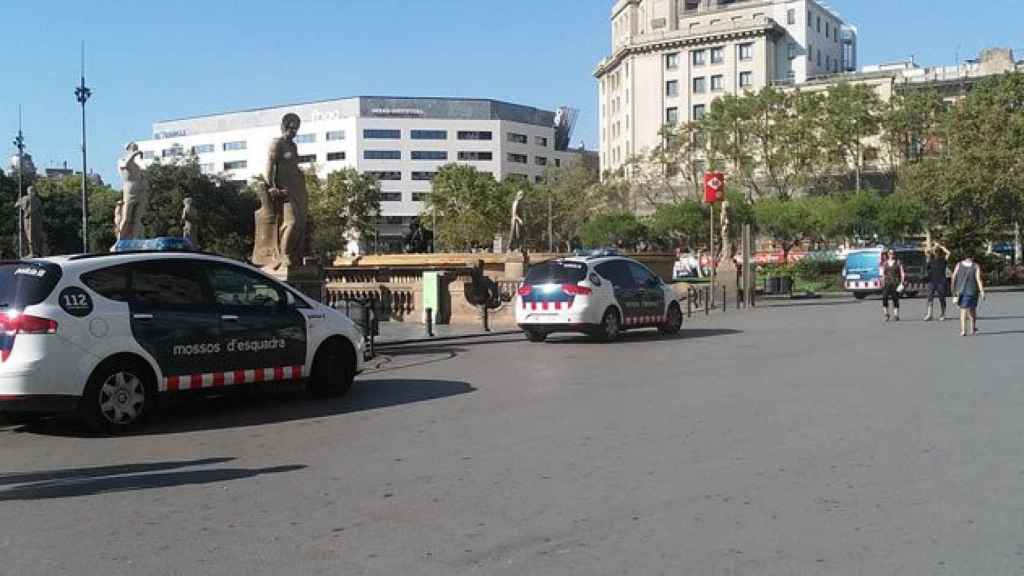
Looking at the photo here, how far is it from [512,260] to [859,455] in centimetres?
2555

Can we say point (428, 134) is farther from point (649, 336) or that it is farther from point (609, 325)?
point (609, 325)

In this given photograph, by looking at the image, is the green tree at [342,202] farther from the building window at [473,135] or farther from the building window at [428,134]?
the building window at [473,135]

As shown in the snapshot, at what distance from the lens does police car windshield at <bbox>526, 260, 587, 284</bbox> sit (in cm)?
1842

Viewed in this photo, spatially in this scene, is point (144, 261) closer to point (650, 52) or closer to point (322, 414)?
point (322, 414)

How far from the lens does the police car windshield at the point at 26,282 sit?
868cm

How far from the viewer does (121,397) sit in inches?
360

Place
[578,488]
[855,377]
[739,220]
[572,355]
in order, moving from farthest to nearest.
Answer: [739,220] → [572,355] → [855,377] → [578,488]

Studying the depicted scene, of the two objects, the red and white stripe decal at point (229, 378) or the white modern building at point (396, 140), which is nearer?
the red and white stripe decal at point (229, 378)

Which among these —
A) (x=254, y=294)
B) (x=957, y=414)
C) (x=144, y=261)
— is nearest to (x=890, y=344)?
(x=957, y=414)

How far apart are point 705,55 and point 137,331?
9533cm

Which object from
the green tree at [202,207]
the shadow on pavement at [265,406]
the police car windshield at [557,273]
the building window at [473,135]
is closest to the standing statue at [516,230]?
the police car windshield at [557,273]

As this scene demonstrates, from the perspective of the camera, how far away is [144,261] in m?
9.51

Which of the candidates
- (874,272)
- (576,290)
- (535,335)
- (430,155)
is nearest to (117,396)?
(576,290)

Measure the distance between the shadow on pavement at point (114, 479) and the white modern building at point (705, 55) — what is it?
3410 inches
